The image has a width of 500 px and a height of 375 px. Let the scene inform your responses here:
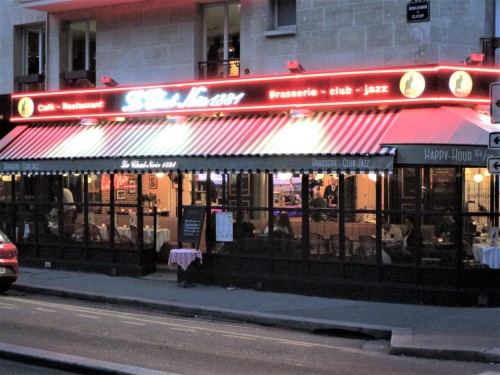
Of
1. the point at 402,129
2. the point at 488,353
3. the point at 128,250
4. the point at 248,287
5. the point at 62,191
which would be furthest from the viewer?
the point at 62,191

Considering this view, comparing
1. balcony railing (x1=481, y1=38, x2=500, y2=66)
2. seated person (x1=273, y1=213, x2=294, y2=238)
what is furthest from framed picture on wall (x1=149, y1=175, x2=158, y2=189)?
balcony railing (x1=481, y1=38, x2=500, y2=66)

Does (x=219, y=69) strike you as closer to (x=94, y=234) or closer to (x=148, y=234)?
(x=148, y=234)

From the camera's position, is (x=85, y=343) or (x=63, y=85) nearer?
(x=85, y=343)

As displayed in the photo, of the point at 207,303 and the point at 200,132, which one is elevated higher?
the point at 200,132

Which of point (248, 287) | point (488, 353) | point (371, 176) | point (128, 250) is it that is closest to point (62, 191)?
point (128, 250)

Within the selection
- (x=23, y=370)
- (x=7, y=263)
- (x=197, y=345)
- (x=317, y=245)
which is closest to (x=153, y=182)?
(x=7, y=263)

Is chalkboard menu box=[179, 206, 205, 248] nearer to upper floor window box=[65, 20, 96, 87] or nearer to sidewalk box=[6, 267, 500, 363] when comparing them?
sidewalk box=[6, 267, 500, 363]

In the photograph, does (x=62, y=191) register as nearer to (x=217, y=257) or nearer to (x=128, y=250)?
(x=128, y=250)

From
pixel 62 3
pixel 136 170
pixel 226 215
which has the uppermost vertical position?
pixel 62 3

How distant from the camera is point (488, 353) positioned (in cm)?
873

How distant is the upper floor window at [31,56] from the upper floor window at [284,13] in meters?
7.26

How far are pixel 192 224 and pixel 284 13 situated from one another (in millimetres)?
5026

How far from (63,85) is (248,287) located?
778cm

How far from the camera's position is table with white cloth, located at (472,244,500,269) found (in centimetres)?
1199
